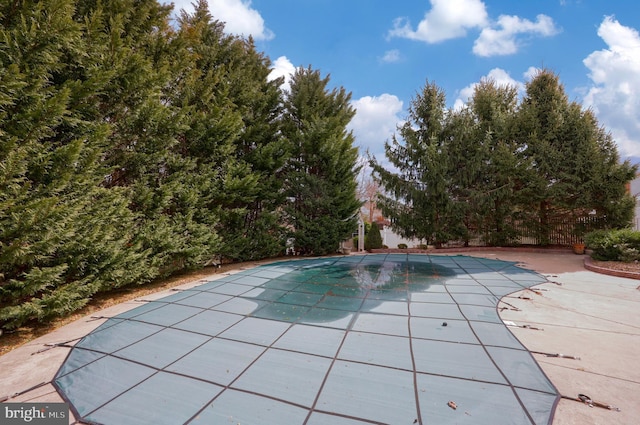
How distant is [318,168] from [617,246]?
8.28 m

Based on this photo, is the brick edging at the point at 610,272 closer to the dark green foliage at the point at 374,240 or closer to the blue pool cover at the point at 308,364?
the blue pool cover at the point at 308,364

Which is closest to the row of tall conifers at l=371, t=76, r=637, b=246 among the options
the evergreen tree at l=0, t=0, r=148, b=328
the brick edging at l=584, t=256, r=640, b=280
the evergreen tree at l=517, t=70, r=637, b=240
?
the evergreen tree at l=517, t=70, r=637, b=240

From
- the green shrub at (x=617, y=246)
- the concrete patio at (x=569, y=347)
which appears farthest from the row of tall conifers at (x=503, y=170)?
the concrete patio at (x=569, y=347)

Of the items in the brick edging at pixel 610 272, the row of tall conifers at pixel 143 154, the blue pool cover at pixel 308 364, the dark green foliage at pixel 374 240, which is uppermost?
the row of tall conifers at pixel 143 154

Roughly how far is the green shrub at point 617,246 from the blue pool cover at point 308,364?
16.0 feet

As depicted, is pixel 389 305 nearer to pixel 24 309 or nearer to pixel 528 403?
pixel 528 403

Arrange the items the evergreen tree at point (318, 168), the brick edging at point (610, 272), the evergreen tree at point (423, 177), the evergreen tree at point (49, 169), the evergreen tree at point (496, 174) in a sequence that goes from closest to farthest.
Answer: the evergreen tree at point (49, 169)
the brick edging at point (610, 272)
the evergreen tree at point (318, 168)
the evergreen tree at point (496, 174)
the evergreen tree at point (423, 177)

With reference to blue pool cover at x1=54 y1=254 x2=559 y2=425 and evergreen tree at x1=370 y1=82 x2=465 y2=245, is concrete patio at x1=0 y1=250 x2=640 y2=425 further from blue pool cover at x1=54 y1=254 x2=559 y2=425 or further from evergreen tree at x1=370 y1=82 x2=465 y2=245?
evergreen tree at x1=370 y1=82 x2=465 y2=245

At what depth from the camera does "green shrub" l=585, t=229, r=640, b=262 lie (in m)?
6.25

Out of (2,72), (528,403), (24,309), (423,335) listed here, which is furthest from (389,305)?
(2,72)

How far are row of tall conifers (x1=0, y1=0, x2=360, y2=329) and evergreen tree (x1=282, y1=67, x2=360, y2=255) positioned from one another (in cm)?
4

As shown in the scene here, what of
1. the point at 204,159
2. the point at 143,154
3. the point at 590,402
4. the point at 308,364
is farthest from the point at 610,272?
the point at 143,154

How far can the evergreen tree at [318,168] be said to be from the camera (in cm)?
881

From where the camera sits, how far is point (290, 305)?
151 inches
